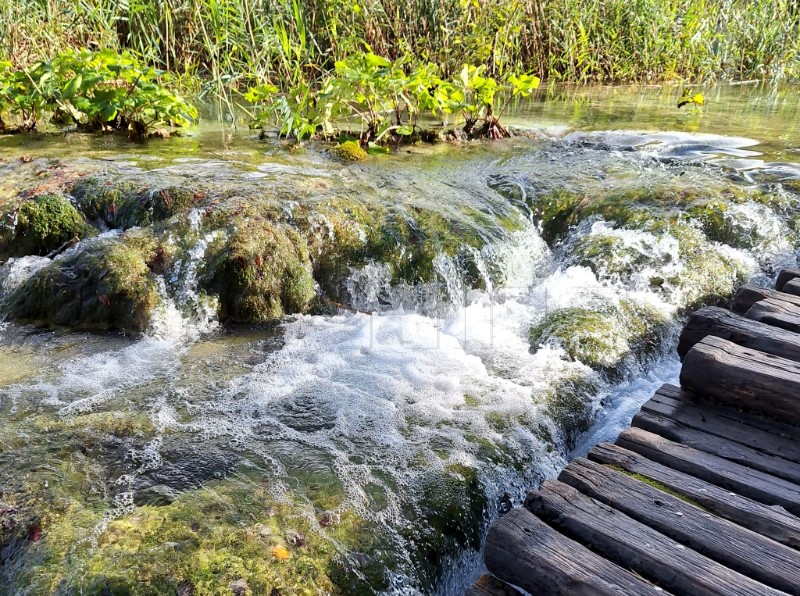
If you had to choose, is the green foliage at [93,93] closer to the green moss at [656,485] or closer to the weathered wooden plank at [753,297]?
the weathered wooden plank at [753,297]

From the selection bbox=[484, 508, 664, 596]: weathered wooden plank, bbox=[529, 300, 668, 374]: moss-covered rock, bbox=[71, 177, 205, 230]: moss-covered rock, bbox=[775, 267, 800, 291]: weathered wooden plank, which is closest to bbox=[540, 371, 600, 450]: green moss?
bbox=[529, 300, 668, 374]: moss-covered rock

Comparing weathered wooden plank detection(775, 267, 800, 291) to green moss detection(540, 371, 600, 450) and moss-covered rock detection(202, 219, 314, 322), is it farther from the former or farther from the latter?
moss-covered rock detection(202, 219, 314, 322)

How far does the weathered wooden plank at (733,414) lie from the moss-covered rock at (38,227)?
3550mm

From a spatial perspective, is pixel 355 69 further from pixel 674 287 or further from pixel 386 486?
pixel 386 486

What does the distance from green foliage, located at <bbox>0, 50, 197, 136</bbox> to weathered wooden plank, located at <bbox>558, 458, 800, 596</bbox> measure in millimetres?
5006

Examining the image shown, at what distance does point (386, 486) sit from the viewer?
2342 millimetres

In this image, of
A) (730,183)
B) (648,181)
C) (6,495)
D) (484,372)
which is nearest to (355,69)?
(648,181)

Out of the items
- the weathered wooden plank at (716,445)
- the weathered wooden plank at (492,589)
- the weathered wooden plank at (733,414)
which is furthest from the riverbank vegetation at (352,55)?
the weathered wooden plank at (492,589)

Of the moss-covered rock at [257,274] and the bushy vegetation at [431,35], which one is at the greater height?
the bushy vegetation at [431,35]

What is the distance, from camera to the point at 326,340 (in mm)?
3527

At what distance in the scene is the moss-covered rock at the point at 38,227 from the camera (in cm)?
404

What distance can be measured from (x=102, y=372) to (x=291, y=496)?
137 centimetres

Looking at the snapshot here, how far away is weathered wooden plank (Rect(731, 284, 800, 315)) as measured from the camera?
3.26m

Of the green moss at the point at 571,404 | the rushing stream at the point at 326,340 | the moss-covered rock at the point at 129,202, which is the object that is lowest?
the green moss at the point at 571,404
